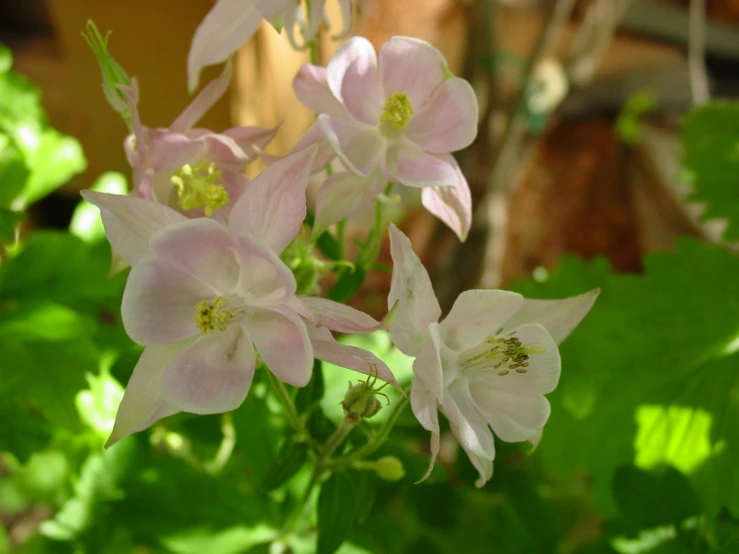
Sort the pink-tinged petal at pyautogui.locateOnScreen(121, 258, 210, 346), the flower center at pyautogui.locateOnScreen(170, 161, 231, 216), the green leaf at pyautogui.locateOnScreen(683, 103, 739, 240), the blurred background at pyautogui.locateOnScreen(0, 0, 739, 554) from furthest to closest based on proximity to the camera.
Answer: the green leaf at pyautogui.locateOnScreen(683, 103, 739, 240) → the blurred background at pyautogui.locateOnScreen(0, 0, 739, 554) → the flower center at pyautogui.locateOnScreen(170, 161, 231, 216) → the pink-tinged petal at pyautogui.locateOnScreen(121, 258, 210, 346)

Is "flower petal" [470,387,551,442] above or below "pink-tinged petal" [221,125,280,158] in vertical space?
below

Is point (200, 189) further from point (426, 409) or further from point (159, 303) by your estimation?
point (426, 409)

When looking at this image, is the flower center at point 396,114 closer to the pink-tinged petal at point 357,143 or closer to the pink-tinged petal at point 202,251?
the pink-tinged petal at point 357,143

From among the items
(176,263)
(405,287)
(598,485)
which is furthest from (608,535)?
(176,263)

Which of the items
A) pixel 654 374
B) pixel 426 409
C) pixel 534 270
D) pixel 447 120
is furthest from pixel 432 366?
pixel 534 270

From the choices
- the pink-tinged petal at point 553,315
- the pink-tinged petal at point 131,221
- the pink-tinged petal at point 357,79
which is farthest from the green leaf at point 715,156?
the pink-tinged petal at point 131,221

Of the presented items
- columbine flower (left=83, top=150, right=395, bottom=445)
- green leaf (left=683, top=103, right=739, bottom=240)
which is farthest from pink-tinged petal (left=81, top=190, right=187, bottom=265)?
green leaf (left=683, top=103, right=739, bottom=240)

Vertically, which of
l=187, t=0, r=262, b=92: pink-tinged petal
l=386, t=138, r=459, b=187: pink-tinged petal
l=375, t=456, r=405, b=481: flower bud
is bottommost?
l=375, t=456, r=405, b=481: flower bud

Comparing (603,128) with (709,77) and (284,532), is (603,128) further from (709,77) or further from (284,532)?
(284,532)

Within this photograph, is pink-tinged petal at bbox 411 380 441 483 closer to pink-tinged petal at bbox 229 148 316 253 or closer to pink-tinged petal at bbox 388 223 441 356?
pink-tinged petal at bbox 388 223 441 356
